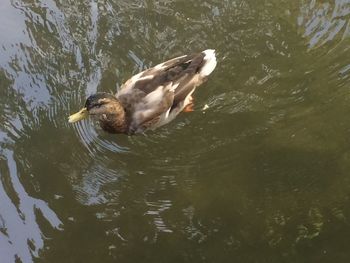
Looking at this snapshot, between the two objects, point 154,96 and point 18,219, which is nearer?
point 18,219

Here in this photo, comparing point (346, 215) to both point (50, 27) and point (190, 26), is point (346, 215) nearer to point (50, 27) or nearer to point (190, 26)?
point (190, 26)

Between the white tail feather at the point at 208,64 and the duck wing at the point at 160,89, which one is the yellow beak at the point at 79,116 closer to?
the duck wing at the point at 160,89

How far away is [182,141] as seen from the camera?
5023mm

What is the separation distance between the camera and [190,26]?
18.9ft

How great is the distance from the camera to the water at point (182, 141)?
4.38 meters

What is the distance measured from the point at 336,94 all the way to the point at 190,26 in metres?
1.58

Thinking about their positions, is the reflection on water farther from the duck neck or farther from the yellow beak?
the duck neck

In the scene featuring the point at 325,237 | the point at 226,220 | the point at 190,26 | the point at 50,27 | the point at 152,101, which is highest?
the point at 50,27

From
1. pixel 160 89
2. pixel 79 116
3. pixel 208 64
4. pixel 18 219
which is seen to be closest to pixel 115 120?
pixel 79 116

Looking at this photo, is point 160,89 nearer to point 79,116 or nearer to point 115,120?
point 115,120

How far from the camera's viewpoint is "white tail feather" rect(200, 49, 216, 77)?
5180mm

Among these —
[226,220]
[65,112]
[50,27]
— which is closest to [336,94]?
[226,220]

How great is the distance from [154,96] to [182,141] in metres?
0.46

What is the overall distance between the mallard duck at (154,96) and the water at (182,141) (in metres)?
0.17
